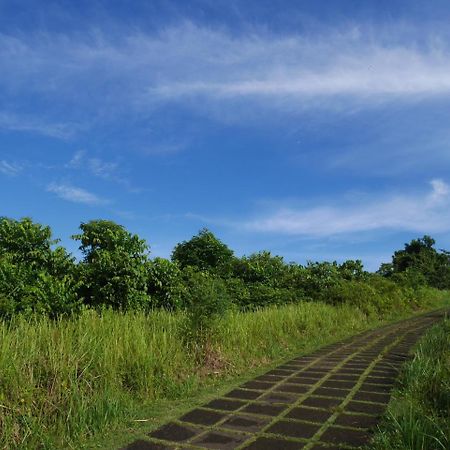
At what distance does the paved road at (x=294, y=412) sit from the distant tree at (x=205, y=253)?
30.2ft

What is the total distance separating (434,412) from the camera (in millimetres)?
3822

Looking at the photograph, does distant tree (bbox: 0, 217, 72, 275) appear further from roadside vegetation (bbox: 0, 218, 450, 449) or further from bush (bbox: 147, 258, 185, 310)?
bush (bbox: 147, 258, 185, 310)

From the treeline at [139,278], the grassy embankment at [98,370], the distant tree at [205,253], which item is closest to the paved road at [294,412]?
the grassy embankment at [98,370]

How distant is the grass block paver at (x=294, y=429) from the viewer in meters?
3.86

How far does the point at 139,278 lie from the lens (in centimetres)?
930

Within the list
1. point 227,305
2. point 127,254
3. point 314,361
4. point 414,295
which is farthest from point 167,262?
point 414,295

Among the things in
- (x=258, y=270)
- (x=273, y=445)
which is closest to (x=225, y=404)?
(x=273, y=445)

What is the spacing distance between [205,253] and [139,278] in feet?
22.5

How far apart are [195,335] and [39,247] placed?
466 centimetres

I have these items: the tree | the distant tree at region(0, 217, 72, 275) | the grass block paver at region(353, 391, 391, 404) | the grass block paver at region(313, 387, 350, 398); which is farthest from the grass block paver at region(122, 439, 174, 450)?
the distant tree at region(0, 217, 72, 275)

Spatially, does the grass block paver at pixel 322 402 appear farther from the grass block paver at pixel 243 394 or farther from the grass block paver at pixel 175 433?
the grass block paver at pixel 175 433

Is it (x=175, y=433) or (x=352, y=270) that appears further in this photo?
(x=352, y=270)

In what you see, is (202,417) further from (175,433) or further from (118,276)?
(118,276)

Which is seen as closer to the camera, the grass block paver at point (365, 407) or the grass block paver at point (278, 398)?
the grass block paver at point (365, 407)
